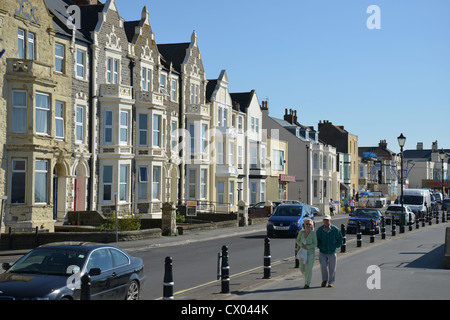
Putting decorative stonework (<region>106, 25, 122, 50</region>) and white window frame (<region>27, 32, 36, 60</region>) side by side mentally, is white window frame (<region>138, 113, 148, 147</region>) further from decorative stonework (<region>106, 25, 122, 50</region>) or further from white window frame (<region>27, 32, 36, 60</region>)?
white window frame (<region>27, 32, 36, 60</region>)

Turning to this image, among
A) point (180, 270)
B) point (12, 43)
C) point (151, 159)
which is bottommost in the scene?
point (180, 270)

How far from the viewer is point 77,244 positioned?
1259 centimetres

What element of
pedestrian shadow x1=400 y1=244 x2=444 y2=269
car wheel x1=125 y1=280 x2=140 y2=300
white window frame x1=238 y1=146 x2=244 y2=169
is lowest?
pedestrian shadow x1=400 y1=244 x2=444 y2=269

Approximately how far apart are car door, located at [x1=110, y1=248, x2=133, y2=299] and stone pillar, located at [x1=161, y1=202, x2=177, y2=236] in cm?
2053

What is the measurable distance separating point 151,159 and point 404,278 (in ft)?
86.9

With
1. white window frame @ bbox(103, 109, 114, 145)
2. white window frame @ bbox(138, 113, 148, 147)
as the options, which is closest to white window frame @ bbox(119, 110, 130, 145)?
white window frame @ bbox(103, 109, 114, 145)

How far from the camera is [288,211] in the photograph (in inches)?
1364

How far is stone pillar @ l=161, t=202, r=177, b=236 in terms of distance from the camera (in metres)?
33.6

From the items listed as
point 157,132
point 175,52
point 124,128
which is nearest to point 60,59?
point 124,128

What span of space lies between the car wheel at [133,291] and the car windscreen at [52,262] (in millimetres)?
1283

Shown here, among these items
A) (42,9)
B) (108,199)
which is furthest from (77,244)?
(108,199)
